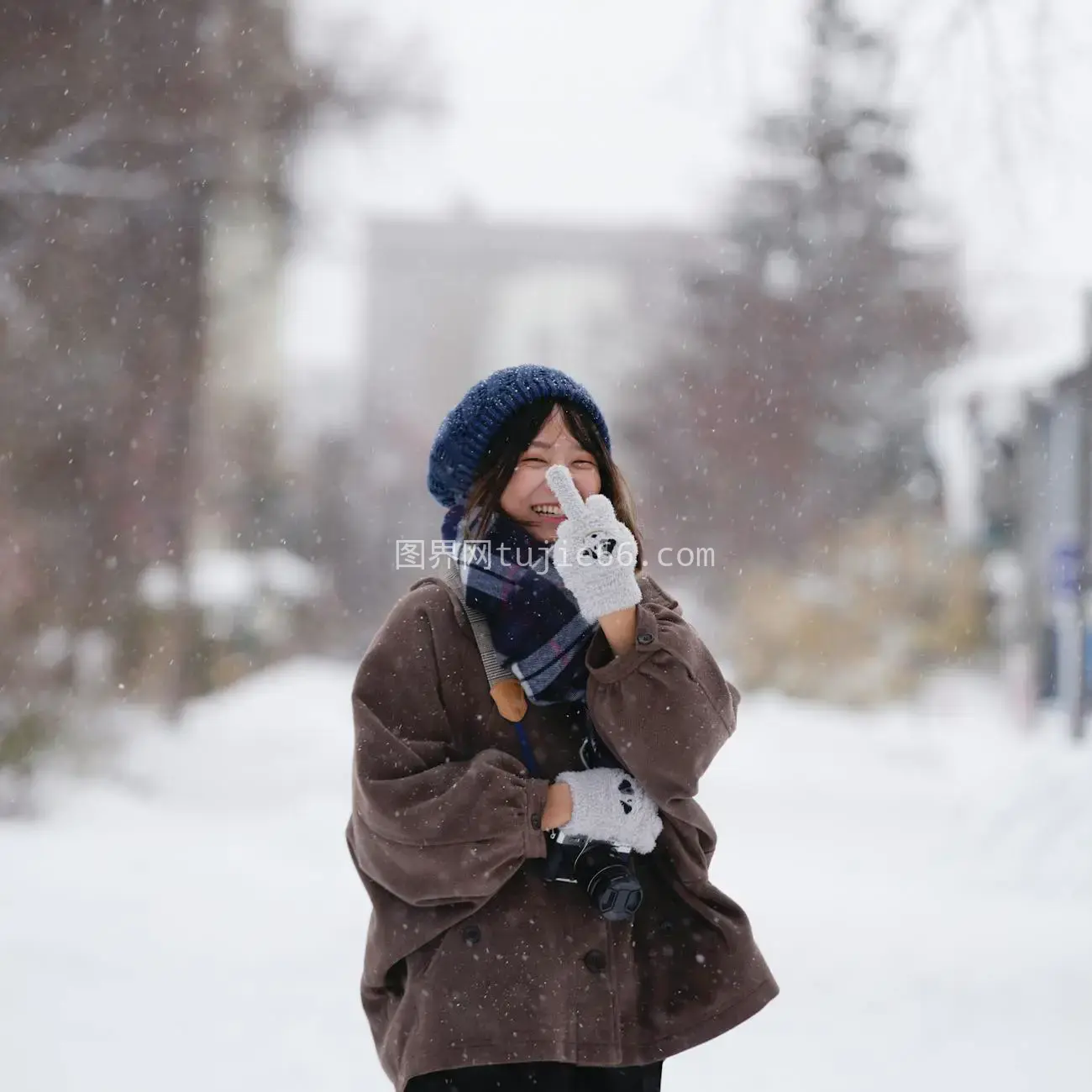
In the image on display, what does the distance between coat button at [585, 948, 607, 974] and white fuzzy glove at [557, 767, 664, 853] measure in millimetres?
156

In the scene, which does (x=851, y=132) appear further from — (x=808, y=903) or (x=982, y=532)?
(x=808, y=903)

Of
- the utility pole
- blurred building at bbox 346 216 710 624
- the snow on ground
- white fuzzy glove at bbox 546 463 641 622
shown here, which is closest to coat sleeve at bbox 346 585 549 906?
white fuzzy glove at bbox 546 463 641 622

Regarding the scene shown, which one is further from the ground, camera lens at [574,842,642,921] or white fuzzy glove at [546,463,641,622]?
white fuzzy glove at [546,463,641,622]

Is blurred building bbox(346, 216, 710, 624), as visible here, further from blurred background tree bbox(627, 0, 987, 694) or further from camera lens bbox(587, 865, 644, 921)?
camera lens bbox(587, 865, 644, 921)

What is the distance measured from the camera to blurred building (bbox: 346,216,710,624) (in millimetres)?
15625

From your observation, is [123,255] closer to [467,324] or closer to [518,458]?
[518,458]

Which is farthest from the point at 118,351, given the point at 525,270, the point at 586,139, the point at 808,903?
the point at 525,270

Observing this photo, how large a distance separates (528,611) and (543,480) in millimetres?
183

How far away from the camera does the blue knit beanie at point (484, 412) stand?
1583 millimetres

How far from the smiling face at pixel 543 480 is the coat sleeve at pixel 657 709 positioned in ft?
0.64

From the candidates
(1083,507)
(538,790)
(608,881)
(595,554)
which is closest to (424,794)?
(538,790)

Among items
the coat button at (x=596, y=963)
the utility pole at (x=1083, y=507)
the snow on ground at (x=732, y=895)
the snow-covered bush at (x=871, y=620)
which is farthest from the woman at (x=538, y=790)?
the snow-covered bush at (x=871, y=620)

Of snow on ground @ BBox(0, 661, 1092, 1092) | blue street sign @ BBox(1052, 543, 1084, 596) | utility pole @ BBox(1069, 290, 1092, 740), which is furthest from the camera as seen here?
blue street sign @ BBox(1052, 543, 1084, 596)

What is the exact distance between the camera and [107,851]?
5.47m
